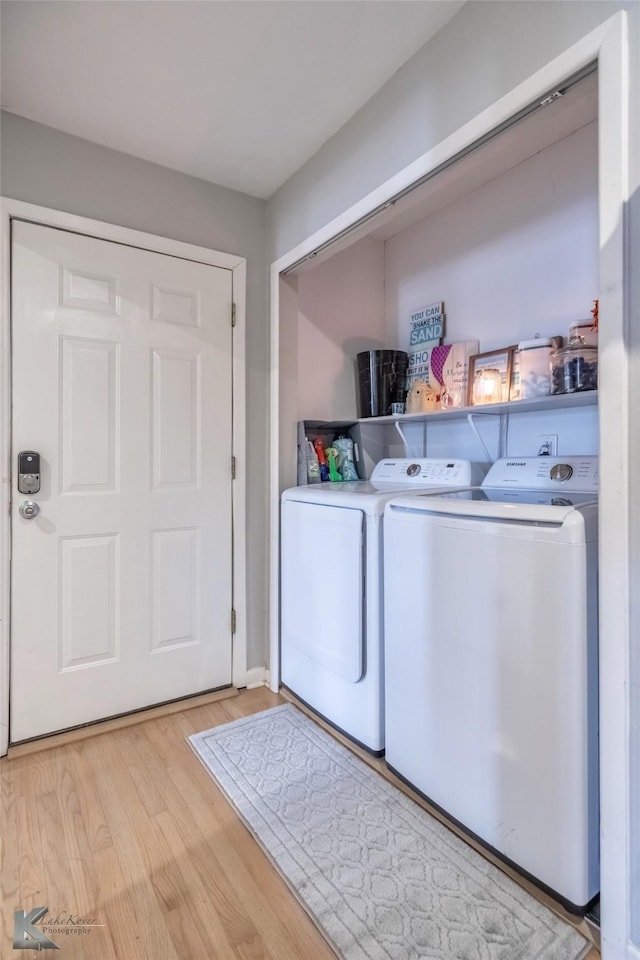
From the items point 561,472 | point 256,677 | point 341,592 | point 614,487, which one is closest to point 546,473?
point 561,472

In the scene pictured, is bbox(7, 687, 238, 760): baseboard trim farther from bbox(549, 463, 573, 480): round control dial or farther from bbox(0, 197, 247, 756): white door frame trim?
bbox(549, 463, 573, 480): round control dial

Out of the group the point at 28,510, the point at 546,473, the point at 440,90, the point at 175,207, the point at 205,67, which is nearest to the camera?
the point at 440,90

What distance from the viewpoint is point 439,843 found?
1.37 m

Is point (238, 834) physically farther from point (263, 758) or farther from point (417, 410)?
point (417, 410)

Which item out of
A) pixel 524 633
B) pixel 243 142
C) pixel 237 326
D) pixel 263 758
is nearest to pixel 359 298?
pixel 237 326

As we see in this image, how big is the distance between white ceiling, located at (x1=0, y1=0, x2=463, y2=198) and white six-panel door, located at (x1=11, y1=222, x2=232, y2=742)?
1.43 feet

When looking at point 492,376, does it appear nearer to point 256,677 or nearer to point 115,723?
point 256,677

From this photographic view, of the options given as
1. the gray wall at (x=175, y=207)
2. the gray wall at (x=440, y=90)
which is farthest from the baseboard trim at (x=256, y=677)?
the gray wall at (x=440, y=90)

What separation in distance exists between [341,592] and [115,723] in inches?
44.4

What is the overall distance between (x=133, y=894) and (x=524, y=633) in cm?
120

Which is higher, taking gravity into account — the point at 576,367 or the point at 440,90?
the point at 440,90

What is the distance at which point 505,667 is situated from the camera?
126 cm

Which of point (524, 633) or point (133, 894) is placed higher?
point (524, 633)

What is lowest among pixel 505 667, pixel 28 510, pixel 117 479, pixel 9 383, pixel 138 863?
pixel 138 863
